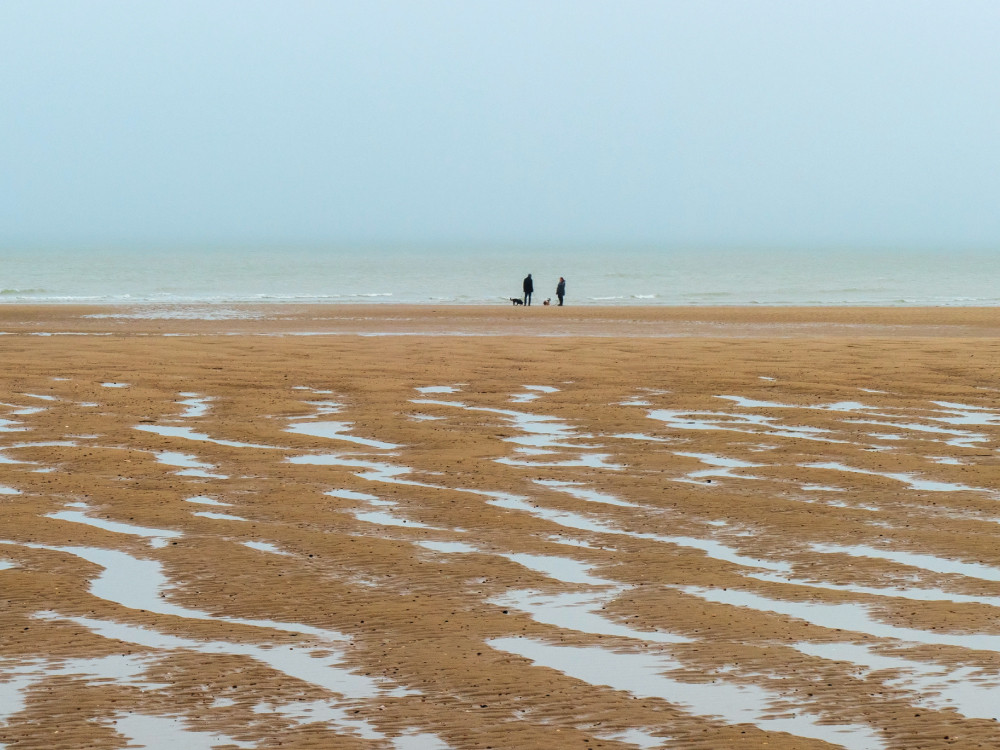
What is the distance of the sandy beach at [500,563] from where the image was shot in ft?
16.8

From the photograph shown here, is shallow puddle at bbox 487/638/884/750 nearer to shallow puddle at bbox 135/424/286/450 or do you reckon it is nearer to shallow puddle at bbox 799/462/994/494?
shallow puddle at bbox 799/462/994/494

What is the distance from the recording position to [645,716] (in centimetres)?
505

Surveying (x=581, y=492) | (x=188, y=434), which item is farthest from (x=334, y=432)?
(x=581, y=492)

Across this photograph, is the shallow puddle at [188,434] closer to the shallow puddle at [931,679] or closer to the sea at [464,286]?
the shallow puddle at [931,679]

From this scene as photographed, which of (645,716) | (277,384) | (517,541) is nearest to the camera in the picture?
(645,716)

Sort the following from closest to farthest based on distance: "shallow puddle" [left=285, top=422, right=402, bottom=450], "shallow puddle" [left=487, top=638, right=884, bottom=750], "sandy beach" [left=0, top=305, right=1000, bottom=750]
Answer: "shallow puddle" [left=487, top=638, right=884, bottom=750] → "sandy beach" [left=0, top=305, right=1000, bottom=750] → "shallow puddle" [left=285, top=422, right=402, bottom=450]

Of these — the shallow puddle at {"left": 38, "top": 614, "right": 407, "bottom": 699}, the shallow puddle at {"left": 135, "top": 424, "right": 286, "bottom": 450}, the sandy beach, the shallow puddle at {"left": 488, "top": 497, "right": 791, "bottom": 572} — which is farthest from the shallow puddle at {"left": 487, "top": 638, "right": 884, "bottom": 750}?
the shallow puddle at {"left": 135, "top": 424, "right": 286, "bottom": 450}

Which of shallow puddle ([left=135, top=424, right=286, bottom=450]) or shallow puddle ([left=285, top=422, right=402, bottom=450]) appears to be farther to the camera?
shallow puddle ([left=285, top=422, right=402, bottom=450])

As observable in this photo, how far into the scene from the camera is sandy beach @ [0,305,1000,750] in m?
5.11

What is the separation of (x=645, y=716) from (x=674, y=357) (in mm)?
14382

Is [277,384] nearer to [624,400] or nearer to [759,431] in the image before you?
[624,400]

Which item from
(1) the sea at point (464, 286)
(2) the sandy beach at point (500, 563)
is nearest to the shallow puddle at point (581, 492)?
(2) the sandy beach at point (500, 563)

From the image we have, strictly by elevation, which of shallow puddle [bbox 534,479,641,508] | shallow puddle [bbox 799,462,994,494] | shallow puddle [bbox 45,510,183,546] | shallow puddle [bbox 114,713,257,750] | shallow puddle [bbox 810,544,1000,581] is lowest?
shallow puddle [bbox 114,713,257,750]

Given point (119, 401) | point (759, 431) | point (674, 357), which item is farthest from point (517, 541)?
→ point (674, 357)
